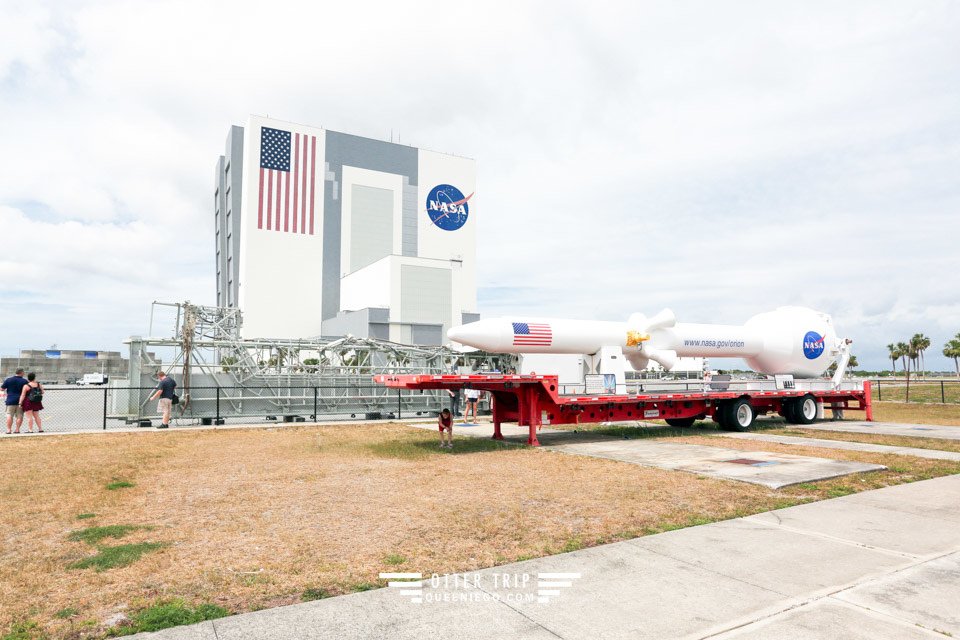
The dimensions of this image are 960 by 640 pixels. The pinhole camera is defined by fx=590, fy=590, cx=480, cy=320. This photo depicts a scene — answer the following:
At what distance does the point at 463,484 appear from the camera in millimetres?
9492

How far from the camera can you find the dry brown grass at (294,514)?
4965 millimetres

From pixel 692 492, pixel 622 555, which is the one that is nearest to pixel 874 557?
pixel 622 555

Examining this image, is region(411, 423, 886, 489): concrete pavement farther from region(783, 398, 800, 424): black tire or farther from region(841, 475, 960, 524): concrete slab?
region(783, 398, 800, 424): black tire

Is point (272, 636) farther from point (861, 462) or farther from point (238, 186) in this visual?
point (238, 186)

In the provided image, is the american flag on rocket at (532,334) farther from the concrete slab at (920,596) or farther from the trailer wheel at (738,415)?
the concrete slab at (920,596)

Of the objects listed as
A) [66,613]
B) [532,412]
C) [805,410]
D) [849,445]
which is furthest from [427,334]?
[66,613]

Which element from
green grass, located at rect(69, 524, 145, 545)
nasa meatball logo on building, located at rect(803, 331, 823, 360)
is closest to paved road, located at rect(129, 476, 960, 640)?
green grass, located at rect(69, 524, 145, 545)

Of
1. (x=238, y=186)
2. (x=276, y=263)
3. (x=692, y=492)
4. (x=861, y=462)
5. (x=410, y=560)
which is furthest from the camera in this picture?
(x=238, y=186)

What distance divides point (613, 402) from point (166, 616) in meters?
12.8

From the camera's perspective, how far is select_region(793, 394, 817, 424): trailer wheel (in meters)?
20.4

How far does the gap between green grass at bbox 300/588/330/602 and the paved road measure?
0.14m

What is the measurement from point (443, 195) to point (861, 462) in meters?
66.5

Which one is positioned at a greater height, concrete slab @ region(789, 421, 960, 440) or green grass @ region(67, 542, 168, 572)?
green grass @ region(67, 542, 168, 572)

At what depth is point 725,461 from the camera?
11.7m
